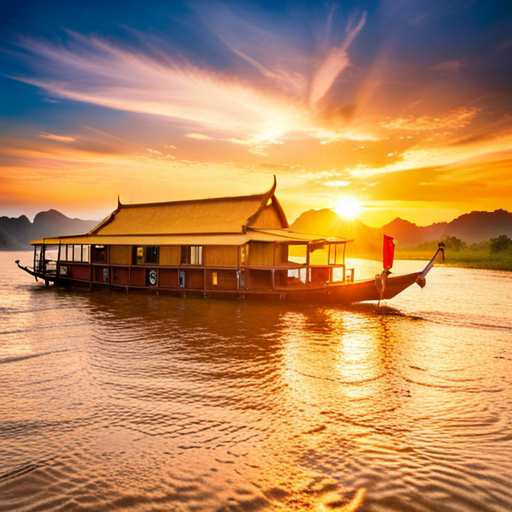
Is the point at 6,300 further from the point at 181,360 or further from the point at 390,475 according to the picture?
the point at 390,475

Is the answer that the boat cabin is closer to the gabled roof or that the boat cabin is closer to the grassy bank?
the gabled roof

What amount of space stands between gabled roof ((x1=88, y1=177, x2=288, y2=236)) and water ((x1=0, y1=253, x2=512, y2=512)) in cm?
1259

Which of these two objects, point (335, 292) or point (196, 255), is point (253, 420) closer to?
point (335, 292)

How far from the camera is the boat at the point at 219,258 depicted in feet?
77.9

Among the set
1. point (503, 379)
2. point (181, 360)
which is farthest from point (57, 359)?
point (503, 379)

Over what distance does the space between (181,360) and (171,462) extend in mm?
6022

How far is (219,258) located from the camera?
2564 cm

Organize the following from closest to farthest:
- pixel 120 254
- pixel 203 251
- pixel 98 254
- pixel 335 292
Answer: pixel 335 292 → pixel 203 251 → pixel 120 254 → pixel 98 254

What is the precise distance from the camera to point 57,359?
1212cm

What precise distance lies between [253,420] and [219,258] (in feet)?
60.6

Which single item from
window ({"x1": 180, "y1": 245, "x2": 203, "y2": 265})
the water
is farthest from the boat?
the water

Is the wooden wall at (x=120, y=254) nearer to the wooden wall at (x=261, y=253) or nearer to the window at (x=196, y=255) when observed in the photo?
the window at (x=196, y=255)

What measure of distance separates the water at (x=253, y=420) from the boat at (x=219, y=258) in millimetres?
7373

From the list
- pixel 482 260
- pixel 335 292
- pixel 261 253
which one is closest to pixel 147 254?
pixel 261 253
